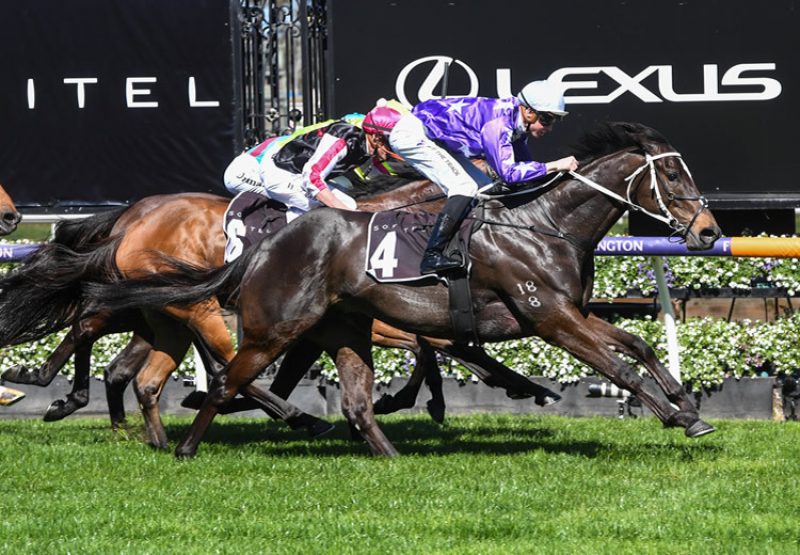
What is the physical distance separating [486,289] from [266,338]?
107 centimetres

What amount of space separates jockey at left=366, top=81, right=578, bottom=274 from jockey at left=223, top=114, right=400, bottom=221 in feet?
1.06

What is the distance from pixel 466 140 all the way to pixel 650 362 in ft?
4.48

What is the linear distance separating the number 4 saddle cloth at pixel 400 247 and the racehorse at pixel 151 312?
27.2 inches

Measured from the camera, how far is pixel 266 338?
6.33m

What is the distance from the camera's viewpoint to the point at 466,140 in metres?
6.37

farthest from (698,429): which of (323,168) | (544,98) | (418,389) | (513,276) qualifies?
(323,168)

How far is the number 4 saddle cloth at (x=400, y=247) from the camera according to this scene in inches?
244

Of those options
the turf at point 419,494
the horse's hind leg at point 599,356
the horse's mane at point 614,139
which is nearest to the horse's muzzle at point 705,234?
the horse's mane at point 614,139

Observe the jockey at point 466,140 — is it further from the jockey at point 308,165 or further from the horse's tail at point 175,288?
the horse's tail at point 175,288

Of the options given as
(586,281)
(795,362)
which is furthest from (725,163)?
(586,281)

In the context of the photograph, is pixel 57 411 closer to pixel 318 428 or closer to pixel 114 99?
pixel 318 428

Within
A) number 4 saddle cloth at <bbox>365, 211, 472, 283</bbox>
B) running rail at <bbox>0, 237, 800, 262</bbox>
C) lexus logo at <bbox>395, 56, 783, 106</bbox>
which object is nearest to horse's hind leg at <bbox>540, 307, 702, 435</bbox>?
number 4 saddle cloth at <bbox>365, 211, 472, 283</bbox>

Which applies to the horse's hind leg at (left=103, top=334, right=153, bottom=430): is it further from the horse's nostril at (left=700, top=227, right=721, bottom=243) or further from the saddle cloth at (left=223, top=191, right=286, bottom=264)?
the horse's nostril at (left=700, top=227, right=721, bottom=243)

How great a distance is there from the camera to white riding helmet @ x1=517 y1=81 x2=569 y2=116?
6.07 m
